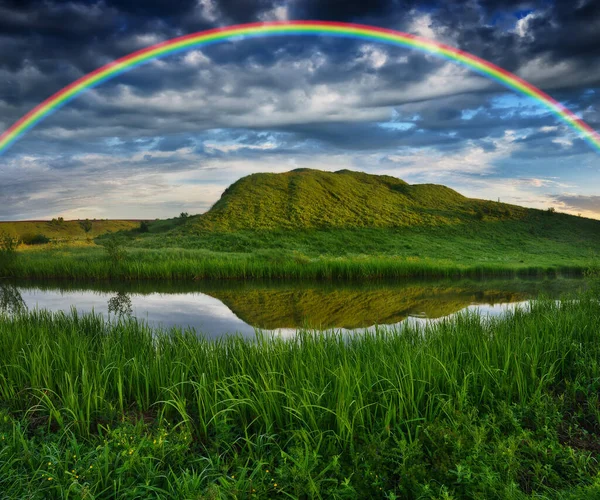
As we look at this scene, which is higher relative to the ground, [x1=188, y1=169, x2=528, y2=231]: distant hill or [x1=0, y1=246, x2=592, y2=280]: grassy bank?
[x1=188, y1=169, x2=528, y2=231]: distant hill

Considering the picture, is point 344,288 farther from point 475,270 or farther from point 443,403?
point 443,403

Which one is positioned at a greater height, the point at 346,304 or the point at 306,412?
the point at 306,412

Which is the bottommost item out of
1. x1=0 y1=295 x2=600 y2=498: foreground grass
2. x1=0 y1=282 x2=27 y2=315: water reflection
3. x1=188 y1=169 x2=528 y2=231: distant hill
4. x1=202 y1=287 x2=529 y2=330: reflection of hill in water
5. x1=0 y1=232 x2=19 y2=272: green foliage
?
x1=0 y1=282 x2=27 y2=315: water reflection

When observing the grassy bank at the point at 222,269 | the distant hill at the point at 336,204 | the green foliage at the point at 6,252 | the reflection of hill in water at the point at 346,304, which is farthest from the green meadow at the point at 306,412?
the distant hill at the point at 336,204

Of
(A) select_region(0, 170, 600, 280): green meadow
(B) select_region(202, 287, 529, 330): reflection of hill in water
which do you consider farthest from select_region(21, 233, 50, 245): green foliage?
(B) select_region(202, 287, 529, 330): reflection of hill in water

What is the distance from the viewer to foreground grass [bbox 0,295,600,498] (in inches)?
144

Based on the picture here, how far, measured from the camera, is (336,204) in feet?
193

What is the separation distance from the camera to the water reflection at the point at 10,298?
14319 mm

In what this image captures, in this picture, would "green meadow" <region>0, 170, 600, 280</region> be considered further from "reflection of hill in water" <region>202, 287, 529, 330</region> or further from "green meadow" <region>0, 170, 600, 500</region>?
"green meadow" <region>0, 170, 600, 500</region>

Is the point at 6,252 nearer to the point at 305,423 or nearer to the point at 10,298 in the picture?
the point at 10,298

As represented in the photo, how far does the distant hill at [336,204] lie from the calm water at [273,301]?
93.9 feet

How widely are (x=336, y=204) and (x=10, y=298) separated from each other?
45733 millimetres

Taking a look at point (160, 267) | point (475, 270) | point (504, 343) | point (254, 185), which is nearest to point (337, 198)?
point (254, 185)

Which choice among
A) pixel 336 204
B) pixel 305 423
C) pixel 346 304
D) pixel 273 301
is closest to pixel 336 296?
pixel 346 304
